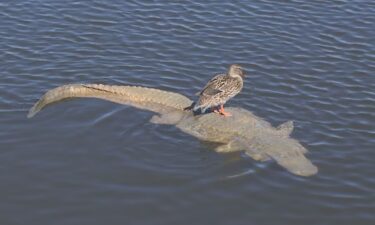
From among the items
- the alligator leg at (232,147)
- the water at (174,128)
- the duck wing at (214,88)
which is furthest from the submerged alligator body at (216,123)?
the duck wing at (214,88)

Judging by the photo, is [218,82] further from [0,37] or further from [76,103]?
[0,37]

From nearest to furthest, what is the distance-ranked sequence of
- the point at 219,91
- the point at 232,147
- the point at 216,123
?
the point at 232,147 < the point at 219,91 < the point at 216,123

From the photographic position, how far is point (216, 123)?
567 inches

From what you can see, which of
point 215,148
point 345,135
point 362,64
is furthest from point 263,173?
point 362,64

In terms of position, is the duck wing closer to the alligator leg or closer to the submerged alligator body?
the submerged alligator body

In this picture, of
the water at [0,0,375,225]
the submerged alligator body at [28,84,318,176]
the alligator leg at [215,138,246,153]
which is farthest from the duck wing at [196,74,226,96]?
the alligator leg at [215,138,246,153]

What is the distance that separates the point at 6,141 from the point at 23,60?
4208 millimetres

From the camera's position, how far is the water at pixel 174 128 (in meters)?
11.8

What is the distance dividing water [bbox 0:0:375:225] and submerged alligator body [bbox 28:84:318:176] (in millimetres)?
236

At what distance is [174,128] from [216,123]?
0.90 meters

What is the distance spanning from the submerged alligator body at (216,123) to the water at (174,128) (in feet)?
0.77

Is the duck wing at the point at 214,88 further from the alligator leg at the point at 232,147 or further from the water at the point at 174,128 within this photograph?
the alligator leg at the point at 232,147

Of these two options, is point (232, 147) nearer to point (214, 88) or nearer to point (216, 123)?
point (216, 123)

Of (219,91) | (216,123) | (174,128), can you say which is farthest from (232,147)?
(174,128)
